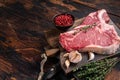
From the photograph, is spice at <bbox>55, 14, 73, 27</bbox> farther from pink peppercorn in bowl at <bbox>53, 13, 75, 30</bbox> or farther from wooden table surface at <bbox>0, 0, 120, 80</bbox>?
wooden table surface at <bbox>0, 0, 120, 80</bbox>

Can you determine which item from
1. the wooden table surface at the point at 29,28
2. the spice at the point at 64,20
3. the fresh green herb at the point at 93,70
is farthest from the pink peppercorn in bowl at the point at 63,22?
the fresh green herb at the point at 93,70

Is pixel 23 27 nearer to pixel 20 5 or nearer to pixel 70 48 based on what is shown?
pixel 20 5

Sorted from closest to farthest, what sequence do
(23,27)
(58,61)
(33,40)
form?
(58,61), (33,40), (23,27)

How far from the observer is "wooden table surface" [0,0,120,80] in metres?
1.70

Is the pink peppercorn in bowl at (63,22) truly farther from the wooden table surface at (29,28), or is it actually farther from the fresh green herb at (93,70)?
the fresh green herb at (93,70)

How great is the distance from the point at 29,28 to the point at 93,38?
2.15ft

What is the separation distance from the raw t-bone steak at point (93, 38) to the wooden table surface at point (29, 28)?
0.17 meters

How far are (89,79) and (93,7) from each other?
0.83m

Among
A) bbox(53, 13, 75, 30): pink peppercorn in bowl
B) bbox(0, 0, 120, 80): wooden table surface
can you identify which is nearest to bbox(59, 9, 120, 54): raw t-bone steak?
bbox(53, 13, 75, 30): pink peppercorn in bowl

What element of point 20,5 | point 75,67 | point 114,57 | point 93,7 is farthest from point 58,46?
point 20,5

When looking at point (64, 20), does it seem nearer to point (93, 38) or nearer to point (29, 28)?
point (93, 38)

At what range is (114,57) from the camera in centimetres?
157

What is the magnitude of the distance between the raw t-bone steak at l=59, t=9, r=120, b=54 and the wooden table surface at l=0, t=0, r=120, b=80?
0.56ft

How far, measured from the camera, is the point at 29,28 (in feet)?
6.61
